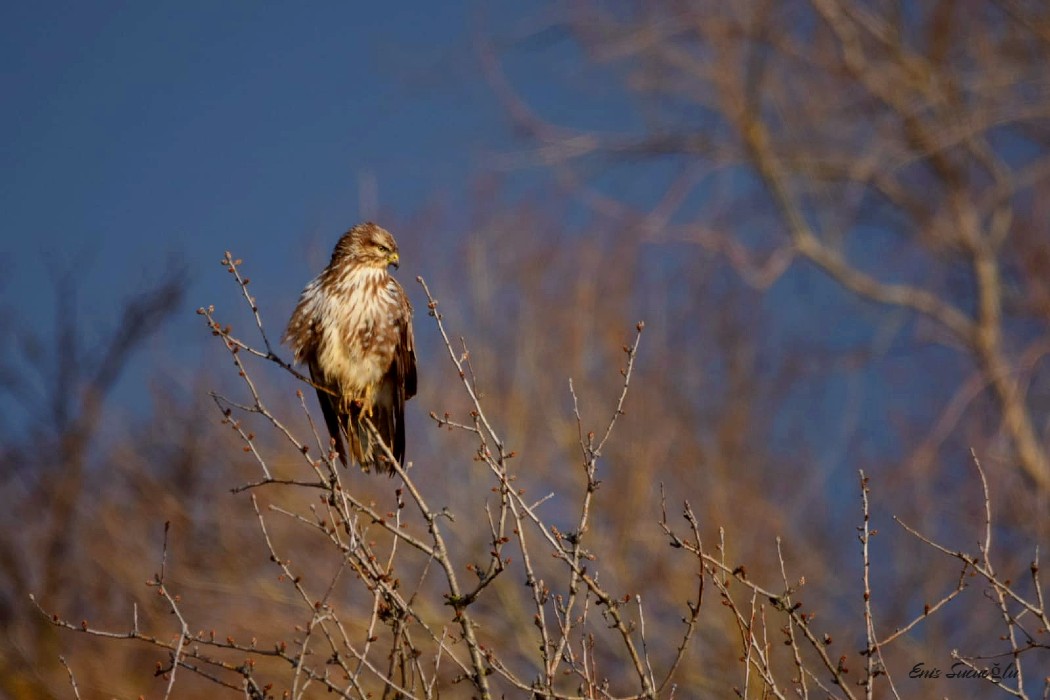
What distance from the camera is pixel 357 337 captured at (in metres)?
Answer: 5.77

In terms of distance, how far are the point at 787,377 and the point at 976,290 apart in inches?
94.5

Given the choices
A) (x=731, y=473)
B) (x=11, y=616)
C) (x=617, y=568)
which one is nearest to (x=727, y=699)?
(x=617, y=568)

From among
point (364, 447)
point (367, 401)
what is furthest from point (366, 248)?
point (364, 447)

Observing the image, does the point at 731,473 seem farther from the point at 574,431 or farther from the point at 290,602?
the point at 290,602

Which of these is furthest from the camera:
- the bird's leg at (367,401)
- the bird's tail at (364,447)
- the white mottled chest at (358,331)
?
the bird's leg at (367,401)

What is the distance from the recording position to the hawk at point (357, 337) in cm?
576

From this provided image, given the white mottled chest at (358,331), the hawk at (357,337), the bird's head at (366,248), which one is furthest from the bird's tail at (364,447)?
the bird's head at (366,248)

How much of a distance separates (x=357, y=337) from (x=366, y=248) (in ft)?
1.43

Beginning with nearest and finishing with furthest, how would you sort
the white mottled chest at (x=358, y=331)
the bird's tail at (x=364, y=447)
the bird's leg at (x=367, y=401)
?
the bird's tail at (x=364, y=447) → the white mottled chest at (x=358, y=331) → the bird's leg at (x=367, y=401)

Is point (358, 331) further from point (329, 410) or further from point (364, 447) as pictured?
point (364, 447)

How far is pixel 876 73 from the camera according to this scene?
14.4 metres

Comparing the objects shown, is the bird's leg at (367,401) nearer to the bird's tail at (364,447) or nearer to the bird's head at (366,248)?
the bird's tail at (364,447)

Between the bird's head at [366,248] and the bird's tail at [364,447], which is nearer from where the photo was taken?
the bird's tail at [364,447]

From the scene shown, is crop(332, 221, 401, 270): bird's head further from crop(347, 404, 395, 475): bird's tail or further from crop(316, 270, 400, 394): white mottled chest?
crop(347, 404, 395, 475): bird's tail
